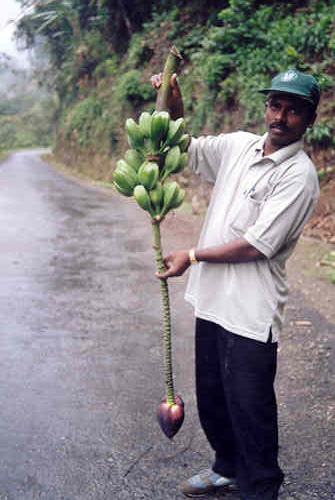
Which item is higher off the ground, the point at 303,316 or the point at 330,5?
the point at 330,5

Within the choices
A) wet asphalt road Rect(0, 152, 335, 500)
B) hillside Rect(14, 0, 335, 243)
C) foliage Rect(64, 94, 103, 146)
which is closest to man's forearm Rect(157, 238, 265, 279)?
wet asphalt road Rect(0, 152, 335, 500)

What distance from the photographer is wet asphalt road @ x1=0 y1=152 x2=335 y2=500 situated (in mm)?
2734

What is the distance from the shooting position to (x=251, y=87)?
28.3 feet

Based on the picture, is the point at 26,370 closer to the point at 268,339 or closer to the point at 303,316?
the point at 268,339

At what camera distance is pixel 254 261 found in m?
2.13

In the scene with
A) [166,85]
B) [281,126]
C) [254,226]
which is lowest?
[254,226]

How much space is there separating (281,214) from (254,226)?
12 centimetres

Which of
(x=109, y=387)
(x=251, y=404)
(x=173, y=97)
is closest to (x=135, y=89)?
(x=109, y=387)

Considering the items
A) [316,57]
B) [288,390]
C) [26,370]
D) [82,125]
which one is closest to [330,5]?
[316,57]

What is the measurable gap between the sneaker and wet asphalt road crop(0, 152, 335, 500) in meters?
0.08

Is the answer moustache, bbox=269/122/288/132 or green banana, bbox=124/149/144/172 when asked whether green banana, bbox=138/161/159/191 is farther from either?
moustache, bbox=269/122/288/132

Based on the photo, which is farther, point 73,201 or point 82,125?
point 82,125

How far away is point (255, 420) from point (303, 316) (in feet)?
10.1

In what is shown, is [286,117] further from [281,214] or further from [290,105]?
[281,214]
